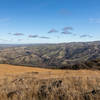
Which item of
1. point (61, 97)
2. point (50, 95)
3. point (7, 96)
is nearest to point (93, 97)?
point (61, 97)

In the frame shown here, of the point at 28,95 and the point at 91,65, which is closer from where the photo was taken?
the point at 28,95

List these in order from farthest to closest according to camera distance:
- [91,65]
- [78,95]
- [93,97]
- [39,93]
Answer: [91,65], [39,93], [78,95], [93,97]

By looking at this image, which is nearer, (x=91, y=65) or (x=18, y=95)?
(x=18, y=95)

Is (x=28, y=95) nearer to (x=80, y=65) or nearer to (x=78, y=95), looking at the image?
(x=78, y=95)

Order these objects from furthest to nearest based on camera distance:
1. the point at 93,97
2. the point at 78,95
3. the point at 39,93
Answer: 1. the point at 39,93
2. the point at 78,95
3. the point at 93,97

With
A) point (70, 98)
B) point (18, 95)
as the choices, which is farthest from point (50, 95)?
point (18, 95)

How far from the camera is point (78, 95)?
4.30 m

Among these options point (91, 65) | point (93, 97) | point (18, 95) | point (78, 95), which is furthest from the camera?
point (91, 65)

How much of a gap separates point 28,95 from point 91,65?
2216cm

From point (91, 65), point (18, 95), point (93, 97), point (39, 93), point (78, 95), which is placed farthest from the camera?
point (91, 65)

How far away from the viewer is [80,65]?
88.2ft

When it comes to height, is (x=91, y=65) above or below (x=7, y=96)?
below

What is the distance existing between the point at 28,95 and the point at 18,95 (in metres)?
0.33

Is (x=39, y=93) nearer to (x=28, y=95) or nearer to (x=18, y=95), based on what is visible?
(x=28, y=95)
